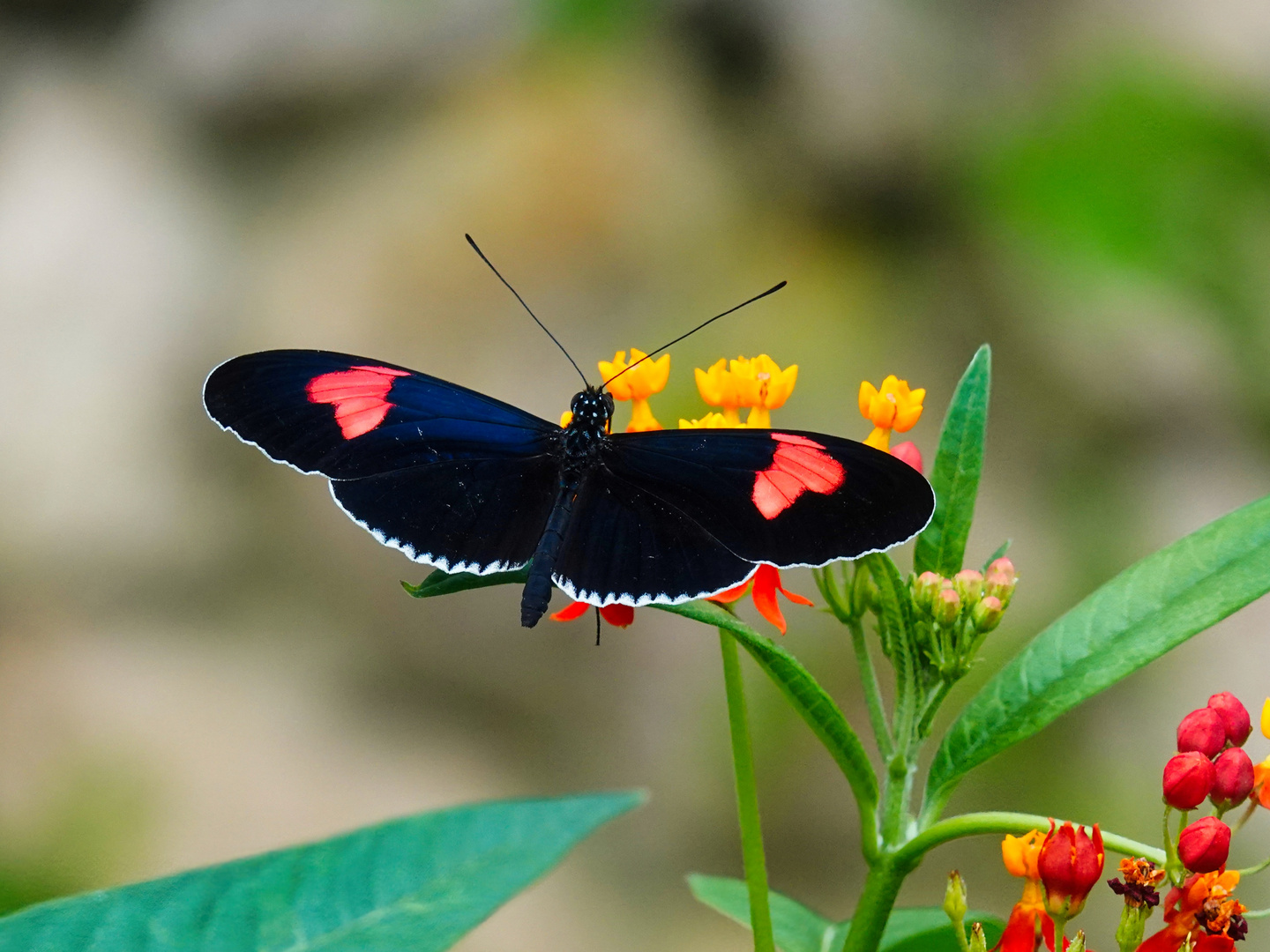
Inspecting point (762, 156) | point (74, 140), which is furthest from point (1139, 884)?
point (74, 140)

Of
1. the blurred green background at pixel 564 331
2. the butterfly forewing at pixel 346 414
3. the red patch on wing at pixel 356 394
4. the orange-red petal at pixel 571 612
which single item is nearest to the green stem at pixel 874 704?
the orange-red petal at pixel 571 612

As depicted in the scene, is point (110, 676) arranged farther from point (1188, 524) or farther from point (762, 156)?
point (1188, 524)

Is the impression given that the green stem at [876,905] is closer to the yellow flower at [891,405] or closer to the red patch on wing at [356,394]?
the yellow flower at [891,405]

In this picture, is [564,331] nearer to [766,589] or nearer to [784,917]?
[766,589]

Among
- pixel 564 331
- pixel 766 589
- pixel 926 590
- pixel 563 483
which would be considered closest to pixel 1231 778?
pixel 926 590

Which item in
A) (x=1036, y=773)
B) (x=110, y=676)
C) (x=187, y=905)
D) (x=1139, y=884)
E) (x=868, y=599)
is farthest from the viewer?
(x=110, y=676)
